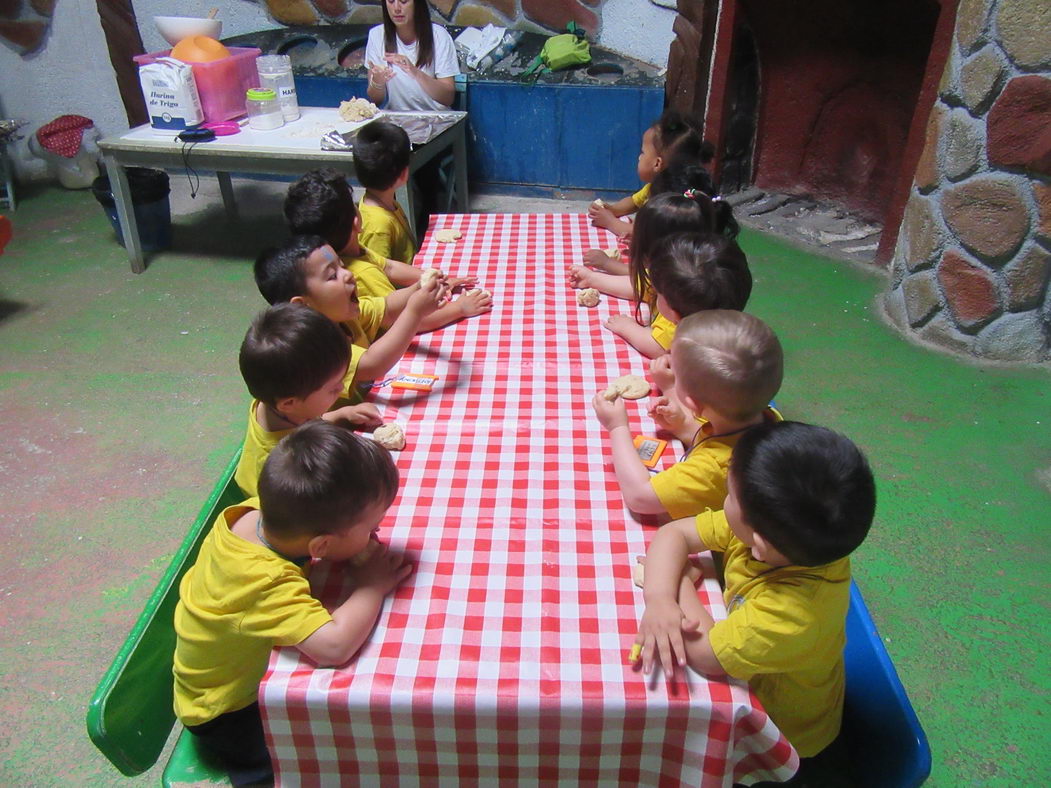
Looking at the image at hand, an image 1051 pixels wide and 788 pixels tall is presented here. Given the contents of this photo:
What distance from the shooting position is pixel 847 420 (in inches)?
119

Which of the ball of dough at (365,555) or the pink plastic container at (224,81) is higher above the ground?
the pink plastic container at (224,81)

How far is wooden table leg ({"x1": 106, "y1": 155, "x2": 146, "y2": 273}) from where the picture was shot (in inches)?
161

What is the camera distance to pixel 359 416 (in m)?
1.72

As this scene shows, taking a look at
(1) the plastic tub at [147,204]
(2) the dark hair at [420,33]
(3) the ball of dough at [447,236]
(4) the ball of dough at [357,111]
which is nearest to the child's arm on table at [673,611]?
(3) the ball of dough at [447,236]

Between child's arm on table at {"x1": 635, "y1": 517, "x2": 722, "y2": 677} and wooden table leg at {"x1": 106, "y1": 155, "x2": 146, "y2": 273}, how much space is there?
155 inches

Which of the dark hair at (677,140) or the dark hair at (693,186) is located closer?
the dark hair at (693,186)

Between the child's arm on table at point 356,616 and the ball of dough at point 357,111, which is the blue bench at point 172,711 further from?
the ball of dough at point 357,111

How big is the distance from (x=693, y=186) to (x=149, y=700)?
7.21 feet

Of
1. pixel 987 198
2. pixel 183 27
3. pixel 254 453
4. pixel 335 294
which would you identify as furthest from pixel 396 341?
pixel 183 27

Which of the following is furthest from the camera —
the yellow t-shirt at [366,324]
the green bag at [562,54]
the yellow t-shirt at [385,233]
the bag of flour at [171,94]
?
the green bag at [562,54]

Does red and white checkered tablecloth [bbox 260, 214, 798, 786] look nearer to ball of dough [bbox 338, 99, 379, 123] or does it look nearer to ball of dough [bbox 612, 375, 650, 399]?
ball of dough [bbox 612, 375, 650, 399]

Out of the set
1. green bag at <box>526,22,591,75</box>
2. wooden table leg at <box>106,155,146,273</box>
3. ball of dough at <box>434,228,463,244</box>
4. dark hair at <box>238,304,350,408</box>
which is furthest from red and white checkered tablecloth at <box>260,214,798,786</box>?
green bag at <box>526,22,591,75</box>

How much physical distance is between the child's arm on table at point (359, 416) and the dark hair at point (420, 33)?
344 cm

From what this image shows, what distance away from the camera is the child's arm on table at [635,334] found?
79.9 inches
